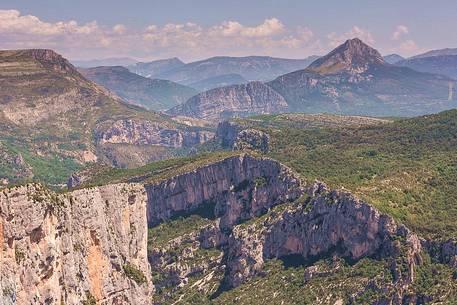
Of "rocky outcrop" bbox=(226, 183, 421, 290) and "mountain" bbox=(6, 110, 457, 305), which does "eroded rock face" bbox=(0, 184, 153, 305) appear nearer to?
"mountain" bbox=(6, 110, 457, 305)

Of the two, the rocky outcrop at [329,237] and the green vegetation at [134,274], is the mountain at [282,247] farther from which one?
the green vegetation at [134,274]

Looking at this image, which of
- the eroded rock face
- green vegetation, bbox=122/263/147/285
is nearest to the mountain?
the eroded rock face

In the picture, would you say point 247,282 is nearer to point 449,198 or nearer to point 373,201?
point 373,201

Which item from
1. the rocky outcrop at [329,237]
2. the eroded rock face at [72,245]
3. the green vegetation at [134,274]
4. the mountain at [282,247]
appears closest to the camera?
the eroded rock face at [72,245]

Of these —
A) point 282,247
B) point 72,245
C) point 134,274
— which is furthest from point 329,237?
point 72,245

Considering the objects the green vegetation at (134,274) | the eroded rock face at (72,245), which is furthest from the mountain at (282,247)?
the green vegetation at (134,274)
